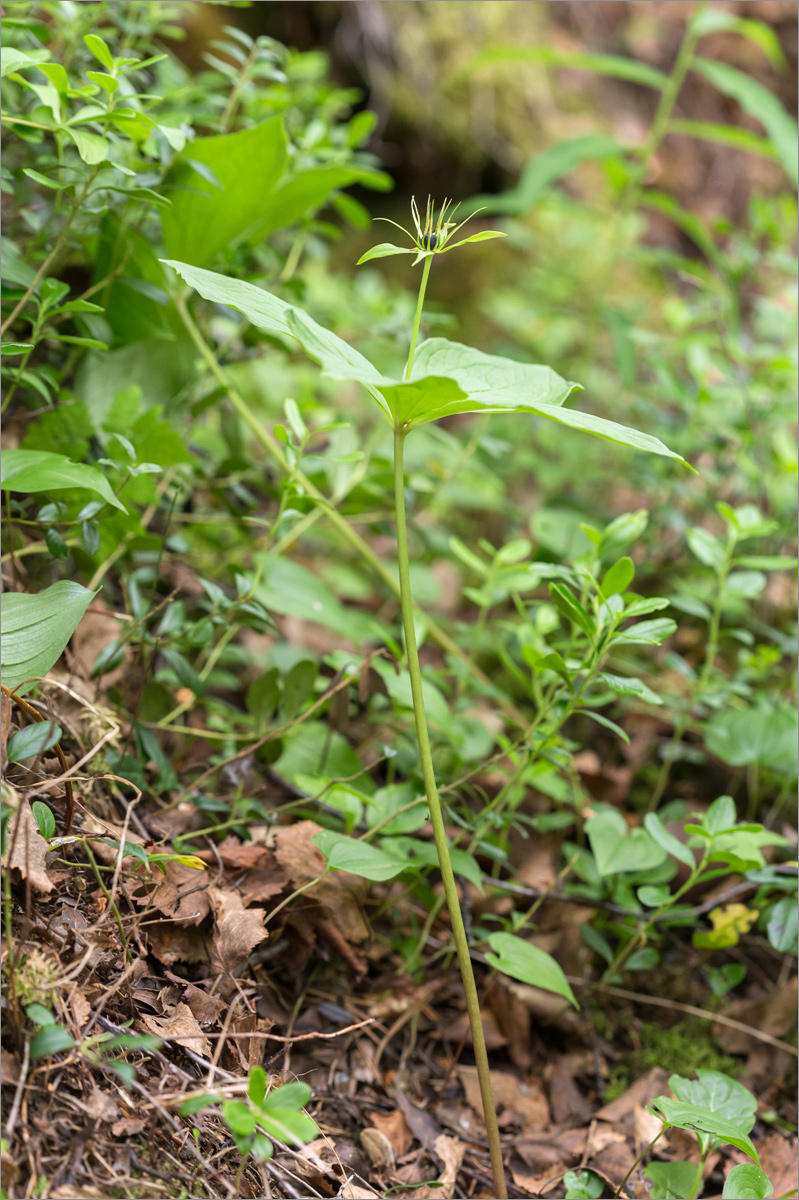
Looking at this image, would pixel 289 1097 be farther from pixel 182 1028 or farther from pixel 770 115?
Answer: pixel 770 115

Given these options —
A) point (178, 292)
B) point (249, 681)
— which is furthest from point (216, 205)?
point (249, 681)

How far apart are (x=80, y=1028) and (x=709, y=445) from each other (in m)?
1.80

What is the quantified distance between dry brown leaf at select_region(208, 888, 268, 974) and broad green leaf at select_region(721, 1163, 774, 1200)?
0.61 m

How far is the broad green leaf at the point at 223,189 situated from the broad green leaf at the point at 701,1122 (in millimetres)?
1463

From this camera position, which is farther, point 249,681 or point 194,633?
point 249,681

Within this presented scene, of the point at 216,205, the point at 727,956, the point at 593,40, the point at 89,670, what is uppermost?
the point at 593,40

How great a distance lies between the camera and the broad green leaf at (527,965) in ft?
3.50

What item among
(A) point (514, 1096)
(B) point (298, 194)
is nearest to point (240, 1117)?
(A) point (514, 1096)

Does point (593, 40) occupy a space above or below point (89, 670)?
above

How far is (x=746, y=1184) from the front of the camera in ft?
2.89

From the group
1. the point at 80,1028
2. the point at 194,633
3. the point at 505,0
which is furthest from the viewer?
the point at 505,0

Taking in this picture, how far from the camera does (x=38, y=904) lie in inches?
33.8

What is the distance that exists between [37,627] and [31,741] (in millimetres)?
159

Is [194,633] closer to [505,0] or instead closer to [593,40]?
[505,0]
